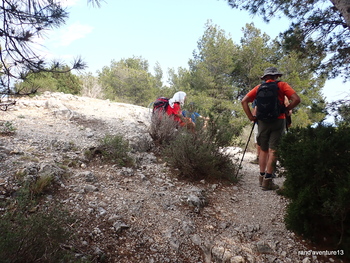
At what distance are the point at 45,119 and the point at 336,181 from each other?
6.30m

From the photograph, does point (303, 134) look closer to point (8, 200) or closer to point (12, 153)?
point (8, 200)

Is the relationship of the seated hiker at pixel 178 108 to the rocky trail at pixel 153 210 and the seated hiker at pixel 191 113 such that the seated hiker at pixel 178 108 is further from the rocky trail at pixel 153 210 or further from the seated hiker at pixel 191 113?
the rocky trail at pixel 153 210

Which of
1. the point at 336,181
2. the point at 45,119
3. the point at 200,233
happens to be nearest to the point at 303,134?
the point at 336,181

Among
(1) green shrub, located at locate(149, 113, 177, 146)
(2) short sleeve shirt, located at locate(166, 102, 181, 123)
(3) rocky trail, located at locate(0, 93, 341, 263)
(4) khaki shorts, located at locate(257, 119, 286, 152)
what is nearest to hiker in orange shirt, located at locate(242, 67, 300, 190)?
(4) khaki shorts, located at locate(257, 119, 286, 152)

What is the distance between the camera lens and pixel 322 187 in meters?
1.77

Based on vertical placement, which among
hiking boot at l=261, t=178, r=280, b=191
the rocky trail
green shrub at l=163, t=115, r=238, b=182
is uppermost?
green shrub at l=163, t=115, r=238, b=182

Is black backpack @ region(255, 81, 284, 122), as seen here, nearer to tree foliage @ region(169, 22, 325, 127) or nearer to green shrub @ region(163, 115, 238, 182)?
green shrub @ region(163, 115, 238, 182)

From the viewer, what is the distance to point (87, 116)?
681 centimetres

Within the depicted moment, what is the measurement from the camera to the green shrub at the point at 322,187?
1642mm

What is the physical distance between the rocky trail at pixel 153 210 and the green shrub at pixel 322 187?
0.22m

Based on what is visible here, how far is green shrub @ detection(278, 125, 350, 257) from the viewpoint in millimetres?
1642

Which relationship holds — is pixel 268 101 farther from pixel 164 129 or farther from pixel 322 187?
pixel 164 129

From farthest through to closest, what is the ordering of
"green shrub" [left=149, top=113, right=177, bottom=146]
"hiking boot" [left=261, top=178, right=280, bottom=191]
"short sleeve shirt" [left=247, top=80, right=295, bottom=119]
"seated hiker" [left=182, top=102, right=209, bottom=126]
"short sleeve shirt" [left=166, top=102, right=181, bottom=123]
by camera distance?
"short sleeve shirt" [left=166, top=102, right=181, bottom=123], "green shrub" [left=149, top=113, right=177, bottom=146], "seated hiker" [left=182, top=102, right=209, bottom=126], "hiking boot" [left=261, top=178, right=280, bottom=191], "short sleeve shirt" [left=247, top=80, right=295, bottom=119]

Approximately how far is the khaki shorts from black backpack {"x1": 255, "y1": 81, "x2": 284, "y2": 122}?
5.7 inches
